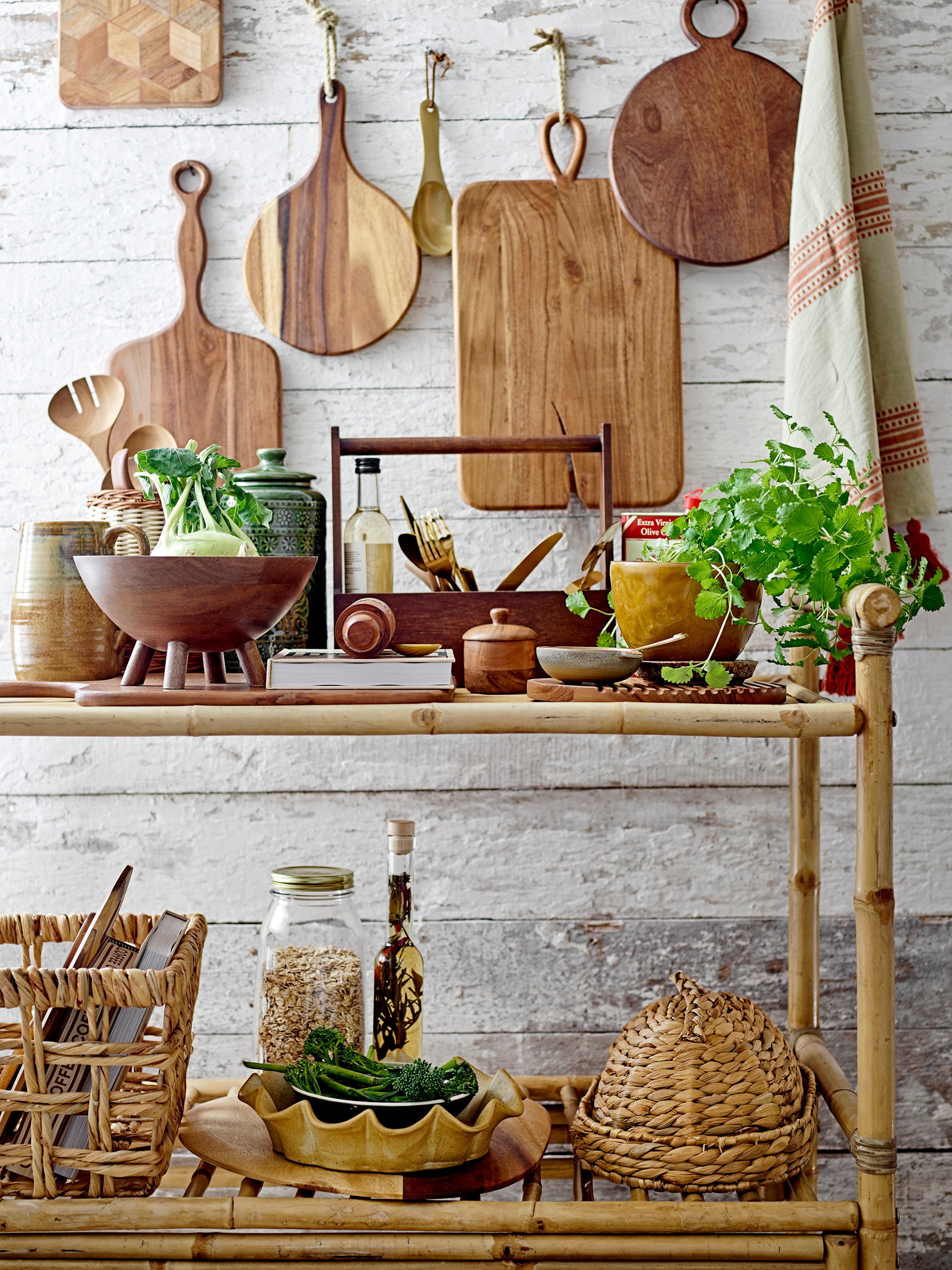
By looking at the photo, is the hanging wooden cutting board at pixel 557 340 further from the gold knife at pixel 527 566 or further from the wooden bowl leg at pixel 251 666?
the wooden bowl leg at pixel 251 666

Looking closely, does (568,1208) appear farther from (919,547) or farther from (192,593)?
(919,547)

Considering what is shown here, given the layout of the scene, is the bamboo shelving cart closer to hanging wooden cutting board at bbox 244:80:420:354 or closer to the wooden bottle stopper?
the wooden bottle stopper

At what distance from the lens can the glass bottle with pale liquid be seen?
1.21 metres

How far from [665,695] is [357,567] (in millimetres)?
387

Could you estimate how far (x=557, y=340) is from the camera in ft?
4.56

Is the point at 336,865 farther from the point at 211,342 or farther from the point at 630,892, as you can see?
the point at 211,342

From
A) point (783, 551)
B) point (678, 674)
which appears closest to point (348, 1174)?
point (678, 674)

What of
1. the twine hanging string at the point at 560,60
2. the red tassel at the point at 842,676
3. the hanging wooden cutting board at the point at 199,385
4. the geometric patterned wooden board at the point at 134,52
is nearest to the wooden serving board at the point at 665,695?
the red tassel at the point at 842,676

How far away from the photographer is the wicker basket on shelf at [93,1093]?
951 millimetres

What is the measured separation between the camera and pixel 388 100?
1407 millimetres

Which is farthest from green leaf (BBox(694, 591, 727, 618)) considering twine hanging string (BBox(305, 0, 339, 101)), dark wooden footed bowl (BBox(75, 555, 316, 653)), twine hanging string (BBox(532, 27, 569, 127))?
twine hanging string (BBox(305, 0, 339, 101))

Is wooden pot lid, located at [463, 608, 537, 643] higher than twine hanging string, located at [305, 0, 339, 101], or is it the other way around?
twine hanging string, located at [305, 0, 339, 101]

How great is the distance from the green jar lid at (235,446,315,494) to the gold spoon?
38cm

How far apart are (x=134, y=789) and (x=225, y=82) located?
0.90 meters
